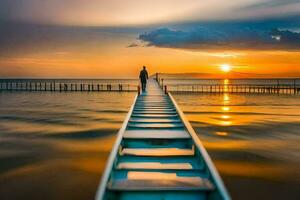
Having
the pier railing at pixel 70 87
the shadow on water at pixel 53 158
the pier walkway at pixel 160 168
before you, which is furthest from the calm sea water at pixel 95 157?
the pier railing at pixel 70 87

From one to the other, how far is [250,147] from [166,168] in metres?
11.4

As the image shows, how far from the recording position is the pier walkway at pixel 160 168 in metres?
5.43

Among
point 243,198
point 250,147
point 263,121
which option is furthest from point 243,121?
point 243,198

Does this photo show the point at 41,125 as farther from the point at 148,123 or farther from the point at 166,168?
the point at 166,168

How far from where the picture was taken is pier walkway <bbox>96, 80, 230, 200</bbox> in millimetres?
5434

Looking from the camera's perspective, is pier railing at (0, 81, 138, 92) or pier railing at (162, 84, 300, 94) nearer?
pier railing at (162, 84, 300, 94)

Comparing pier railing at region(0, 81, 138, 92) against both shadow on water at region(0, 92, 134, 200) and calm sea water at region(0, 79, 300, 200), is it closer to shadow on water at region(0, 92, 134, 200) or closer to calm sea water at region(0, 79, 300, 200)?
shadow on water at region(0, 92, 134, 200)

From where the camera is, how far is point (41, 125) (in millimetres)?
24297

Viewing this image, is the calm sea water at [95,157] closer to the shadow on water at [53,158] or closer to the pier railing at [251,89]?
the shadow on water at [53,158]

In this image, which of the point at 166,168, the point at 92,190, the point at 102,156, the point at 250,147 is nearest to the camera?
the point at 166,168

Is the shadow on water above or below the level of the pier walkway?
below

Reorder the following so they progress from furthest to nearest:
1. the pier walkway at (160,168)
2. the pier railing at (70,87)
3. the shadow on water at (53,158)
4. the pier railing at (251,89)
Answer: the pier railing at (70,87) → the pier railing at (251,89) → the shadow on water at (53,158) → the pier walkway at (160,168)

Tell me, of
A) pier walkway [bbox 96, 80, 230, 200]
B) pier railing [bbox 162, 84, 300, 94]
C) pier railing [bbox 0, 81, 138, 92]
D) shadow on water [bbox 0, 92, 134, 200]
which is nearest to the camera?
pier walkway [bbox 96, 80, 230, 200]

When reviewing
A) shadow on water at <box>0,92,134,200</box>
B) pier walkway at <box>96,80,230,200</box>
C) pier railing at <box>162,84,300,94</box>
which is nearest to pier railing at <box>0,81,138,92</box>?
pier railing at <box>162,84,300,94</box>
